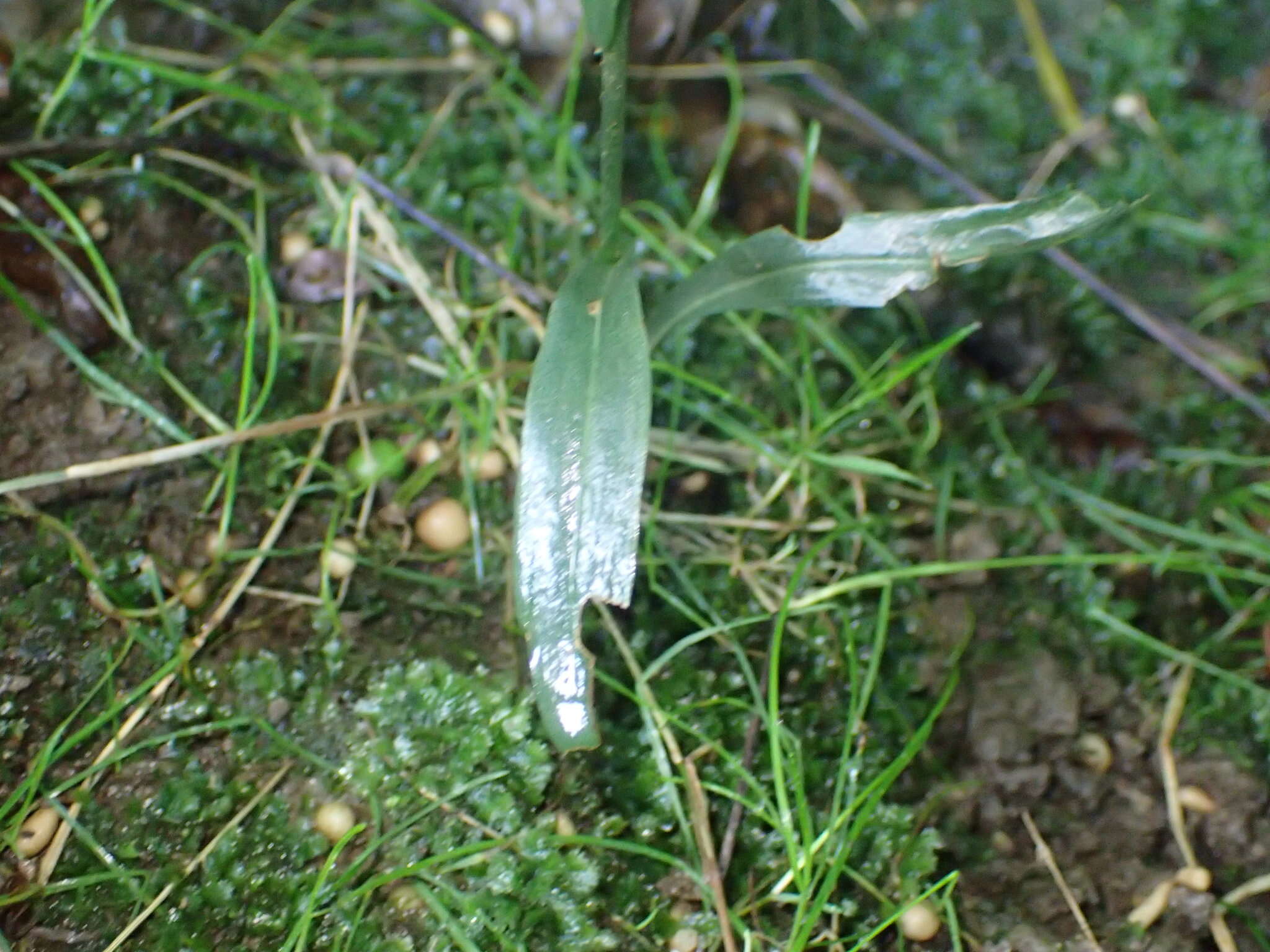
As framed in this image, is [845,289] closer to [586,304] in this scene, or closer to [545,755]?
[586,304]

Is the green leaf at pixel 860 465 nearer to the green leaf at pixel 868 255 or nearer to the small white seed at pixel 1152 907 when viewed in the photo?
the green leaf at pixel 868 255

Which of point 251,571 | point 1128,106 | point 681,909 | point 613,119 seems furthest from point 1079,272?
point 251,571

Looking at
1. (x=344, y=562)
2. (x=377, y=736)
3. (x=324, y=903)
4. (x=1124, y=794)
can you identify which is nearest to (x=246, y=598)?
(x=344, y=562)

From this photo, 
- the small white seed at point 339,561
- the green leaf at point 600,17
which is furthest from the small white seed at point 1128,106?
the small white seed at point 339,561

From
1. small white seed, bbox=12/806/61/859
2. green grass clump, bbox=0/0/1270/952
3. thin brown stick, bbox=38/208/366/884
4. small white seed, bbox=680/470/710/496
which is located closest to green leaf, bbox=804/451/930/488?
green grass clump, bbox=0/0/1270/952

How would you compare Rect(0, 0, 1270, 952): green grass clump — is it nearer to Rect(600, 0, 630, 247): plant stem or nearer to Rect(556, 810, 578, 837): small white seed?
Rect(556, 810, 578, 837): small white seed

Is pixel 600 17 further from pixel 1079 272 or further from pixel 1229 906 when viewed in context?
pixel 1229 906
